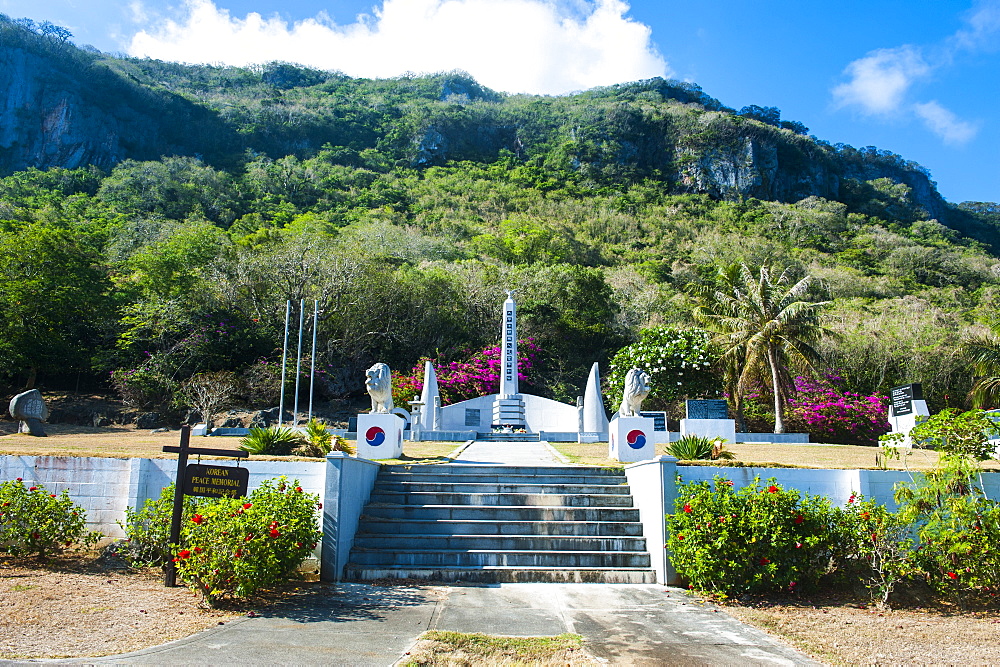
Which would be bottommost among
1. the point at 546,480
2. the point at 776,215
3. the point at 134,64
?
the point at 546,480

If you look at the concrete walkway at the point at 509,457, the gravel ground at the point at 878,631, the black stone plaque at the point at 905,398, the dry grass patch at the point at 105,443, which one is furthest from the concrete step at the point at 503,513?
the black stone plaque at the point at 905,398

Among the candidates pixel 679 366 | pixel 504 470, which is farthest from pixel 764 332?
pixel 504 470

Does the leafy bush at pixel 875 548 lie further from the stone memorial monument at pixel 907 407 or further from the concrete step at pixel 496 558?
the stone memorial monument at pixel 907 407

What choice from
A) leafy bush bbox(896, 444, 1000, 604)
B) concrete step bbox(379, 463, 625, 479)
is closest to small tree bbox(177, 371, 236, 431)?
concrete step bbox(379, 463, 625, 479)

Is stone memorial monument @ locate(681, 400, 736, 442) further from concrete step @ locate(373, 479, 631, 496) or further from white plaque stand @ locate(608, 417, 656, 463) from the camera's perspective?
concrete step @ locate(373, 479, 631, 496)

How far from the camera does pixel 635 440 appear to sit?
13.3 m

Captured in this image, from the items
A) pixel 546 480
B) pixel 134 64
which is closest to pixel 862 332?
pixel 546 480

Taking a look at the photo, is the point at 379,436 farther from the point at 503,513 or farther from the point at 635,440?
the point at 635,440

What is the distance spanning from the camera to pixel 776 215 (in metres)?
68.5

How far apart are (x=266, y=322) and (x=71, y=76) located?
63949 mm

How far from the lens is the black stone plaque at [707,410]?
2081 cm

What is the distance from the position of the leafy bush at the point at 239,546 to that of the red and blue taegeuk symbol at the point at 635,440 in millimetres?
7616

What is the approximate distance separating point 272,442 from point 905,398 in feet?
59.7

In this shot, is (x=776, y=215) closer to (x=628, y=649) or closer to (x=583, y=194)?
(x=583, y=194)
